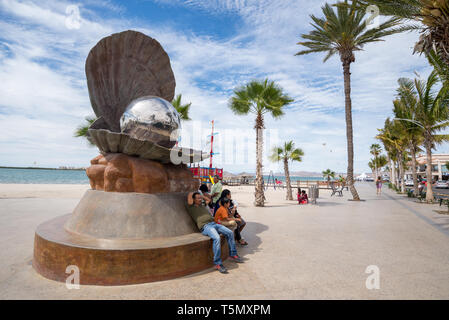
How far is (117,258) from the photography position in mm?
4012

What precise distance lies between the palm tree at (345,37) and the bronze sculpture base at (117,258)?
18.9 meters

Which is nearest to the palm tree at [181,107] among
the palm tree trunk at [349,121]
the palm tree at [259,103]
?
the palm tree at [259,103]

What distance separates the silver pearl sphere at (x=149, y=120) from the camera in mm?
5359

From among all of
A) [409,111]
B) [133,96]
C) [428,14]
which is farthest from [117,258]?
[409,111]

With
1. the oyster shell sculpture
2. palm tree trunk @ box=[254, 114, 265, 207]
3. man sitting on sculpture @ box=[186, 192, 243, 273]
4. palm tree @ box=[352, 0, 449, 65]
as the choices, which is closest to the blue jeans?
man sitting on sculpture @ box=[186, 192, 243, 273]

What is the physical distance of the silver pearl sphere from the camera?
17.6ft

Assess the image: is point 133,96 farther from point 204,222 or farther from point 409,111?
point 409,111

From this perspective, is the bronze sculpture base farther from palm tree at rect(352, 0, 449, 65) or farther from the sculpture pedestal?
palm tree at rect(352, 0, 449, 65)

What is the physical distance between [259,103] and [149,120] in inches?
437

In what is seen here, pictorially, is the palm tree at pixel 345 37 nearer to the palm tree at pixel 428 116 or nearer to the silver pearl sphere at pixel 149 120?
the palm tree at pixel 428 116

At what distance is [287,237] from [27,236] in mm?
7642
